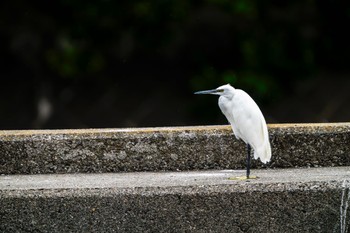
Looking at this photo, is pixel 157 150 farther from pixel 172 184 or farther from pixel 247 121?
pixel 172 184

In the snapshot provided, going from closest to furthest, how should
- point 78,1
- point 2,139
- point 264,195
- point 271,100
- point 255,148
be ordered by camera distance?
point 264,195 → point 255,148 → point 2,139 → point 271,100 → point 78,1

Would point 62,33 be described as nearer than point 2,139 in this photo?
No

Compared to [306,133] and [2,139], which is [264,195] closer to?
[306,133]

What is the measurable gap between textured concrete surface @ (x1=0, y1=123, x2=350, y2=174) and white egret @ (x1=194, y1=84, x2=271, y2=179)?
0.99ft

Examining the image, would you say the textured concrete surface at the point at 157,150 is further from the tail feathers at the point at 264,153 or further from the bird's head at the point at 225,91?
the tail feathers at the point at 264,153

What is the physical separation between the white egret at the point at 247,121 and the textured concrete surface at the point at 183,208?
0.33 metres

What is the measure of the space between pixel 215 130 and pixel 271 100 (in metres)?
6.09

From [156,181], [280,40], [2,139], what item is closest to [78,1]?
[280,40]

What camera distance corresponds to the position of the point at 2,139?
4.82 meters

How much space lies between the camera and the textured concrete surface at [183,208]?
3.94m

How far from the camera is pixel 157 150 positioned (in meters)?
4.85

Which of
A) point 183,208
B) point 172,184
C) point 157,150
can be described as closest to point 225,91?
point 157,150

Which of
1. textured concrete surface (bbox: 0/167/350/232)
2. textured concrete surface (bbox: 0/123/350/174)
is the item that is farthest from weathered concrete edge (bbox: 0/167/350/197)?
textured concrete surface (bbox: 0/123/350/174)

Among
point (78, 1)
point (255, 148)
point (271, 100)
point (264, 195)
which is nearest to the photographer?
point (264, 195)
